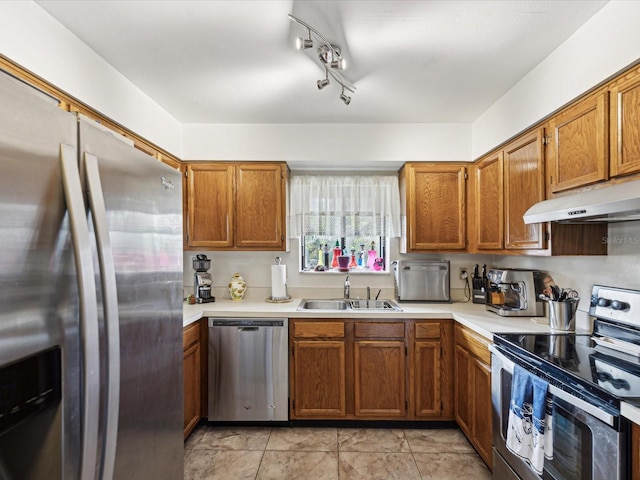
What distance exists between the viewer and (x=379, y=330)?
2.54 metres

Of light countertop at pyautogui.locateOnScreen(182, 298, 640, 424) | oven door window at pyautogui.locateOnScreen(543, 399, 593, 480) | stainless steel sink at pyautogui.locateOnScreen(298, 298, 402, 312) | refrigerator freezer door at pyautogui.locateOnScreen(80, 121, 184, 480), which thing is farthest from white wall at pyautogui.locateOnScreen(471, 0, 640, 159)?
refrigerator freezer door at pyautogui.locateOnScreen(80, 121, 184, 480)

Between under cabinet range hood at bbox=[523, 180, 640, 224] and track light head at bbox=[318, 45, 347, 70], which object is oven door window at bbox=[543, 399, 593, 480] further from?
track light head at bbox=[318, 45, 347, 70]

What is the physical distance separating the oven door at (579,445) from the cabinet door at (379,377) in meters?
0.90

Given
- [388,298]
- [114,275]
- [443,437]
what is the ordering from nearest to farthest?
[114,275] → [443,437] → [388,298]

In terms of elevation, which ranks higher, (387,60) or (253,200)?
(387,60)

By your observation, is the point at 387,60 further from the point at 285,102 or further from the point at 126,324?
the point at 126,324

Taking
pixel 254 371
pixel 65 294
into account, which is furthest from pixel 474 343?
pixel 65 294

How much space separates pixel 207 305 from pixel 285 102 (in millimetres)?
1707

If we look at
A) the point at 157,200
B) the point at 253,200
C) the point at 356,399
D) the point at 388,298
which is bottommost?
the point at 356,399

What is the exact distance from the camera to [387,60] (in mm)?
1925

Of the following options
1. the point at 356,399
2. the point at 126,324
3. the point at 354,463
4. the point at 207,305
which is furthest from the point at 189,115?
the point at 354,463

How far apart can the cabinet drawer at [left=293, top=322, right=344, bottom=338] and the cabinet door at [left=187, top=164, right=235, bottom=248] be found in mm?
934

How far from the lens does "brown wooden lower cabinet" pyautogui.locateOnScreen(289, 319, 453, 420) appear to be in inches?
99.3

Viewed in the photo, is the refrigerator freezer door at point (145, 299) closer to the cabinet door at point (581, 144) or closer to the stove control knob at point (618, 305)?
the cabinet door at point (581, 144)
